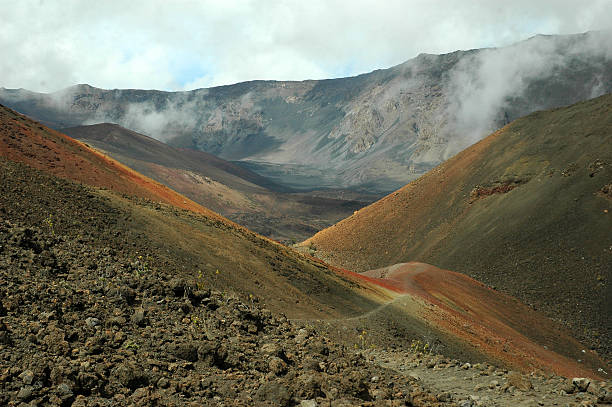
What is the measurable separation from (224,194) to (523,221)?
93239 millimetres

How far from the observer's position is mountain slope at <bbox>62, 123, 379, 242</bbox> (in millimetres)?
112062

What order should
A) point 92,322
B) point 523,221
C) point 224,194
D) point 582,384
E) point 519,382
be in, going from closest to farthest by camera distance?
1. point 92,322
2. point 582,384
3. point 519,382
4. point 523,221
5. point 224,194

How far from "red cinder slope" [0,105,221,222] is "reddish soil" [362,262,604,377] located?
51.7ft

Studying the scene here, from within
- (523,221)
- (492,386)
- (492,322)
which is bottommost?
(492,322)

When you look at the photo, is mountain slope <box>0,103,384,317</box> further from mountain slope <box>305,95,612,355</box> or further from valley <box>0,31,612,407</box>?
mountain slope <box>305,95,612,355</box>

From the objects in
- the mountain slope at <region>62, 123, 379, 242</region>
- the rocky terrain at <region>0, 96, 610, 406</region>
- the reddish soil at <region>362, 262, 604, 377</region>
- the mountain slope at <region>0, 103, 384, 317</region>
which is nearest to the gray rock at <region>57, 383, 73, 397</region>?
the rocky terrain at <region>0, 96, 610, 406</region>

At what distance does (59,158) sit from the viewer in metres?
23.6

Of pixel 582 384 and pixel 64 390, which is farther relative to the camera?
pixel 582 384

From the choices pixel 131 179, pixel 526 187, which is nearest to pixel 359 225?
pixel 526 187

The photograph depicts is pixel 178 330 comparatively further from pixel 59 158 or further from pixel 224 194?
pixel 224 194

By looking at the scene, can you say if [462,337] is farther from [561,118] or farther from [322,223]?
[322,223]

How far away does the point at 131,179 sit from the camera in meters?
27.5

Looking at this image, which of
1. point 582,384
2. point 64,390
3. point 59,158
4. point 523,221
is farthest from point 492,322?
point 64,390

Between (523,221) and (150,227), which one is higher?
(523,221)
